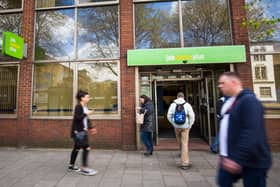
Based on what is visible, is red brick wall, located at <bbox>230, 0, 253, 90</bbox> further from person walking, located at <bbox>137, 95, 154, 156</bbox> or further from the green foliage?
person walking, located at <bbox>137, 95, 154, 156</bbox>

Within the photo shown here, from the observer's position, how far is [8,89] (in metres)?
6.64

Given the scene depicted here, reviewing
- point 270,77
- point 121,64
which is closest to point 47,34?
point 121,64

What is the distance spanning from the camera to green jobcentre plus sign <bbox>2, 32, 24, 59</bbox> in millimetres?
5500

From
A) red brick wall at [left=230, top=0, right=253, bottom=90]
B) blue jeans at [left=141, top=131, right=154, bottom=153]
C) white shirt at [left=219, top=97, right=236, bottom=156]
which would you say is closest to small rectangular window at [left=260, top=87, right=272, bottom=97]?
red brick wall at [left=230, top=0, right=253, bottom=90]

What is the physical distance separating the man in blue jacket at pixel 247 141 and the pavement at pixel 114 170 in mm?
1909

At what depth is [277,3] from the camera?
6.12 meters

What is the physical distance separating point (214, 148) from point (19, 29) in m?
8.07

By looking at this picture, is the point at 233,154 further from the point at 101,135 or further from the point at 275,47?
the point at 275,47

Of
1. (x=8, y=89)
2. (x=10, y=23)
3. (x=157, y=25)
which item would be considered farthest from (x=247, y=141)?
(x=10, y=23)

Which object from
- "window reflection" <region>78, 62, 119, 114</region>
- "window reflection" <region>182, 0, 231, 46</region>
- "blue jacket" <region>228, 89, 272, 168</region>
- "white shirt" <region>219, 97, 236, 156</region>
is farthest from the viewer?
"window reflection" <region>78, 62, 119, 114</region>

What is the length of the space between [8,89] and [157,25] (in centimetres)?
589

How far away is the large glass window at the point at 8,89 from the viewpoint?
6.56 m

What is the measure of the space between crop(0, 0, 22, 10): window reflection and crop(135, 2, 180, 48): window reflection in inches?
180

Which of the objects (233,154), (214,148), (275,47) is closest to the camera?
(233,154)
